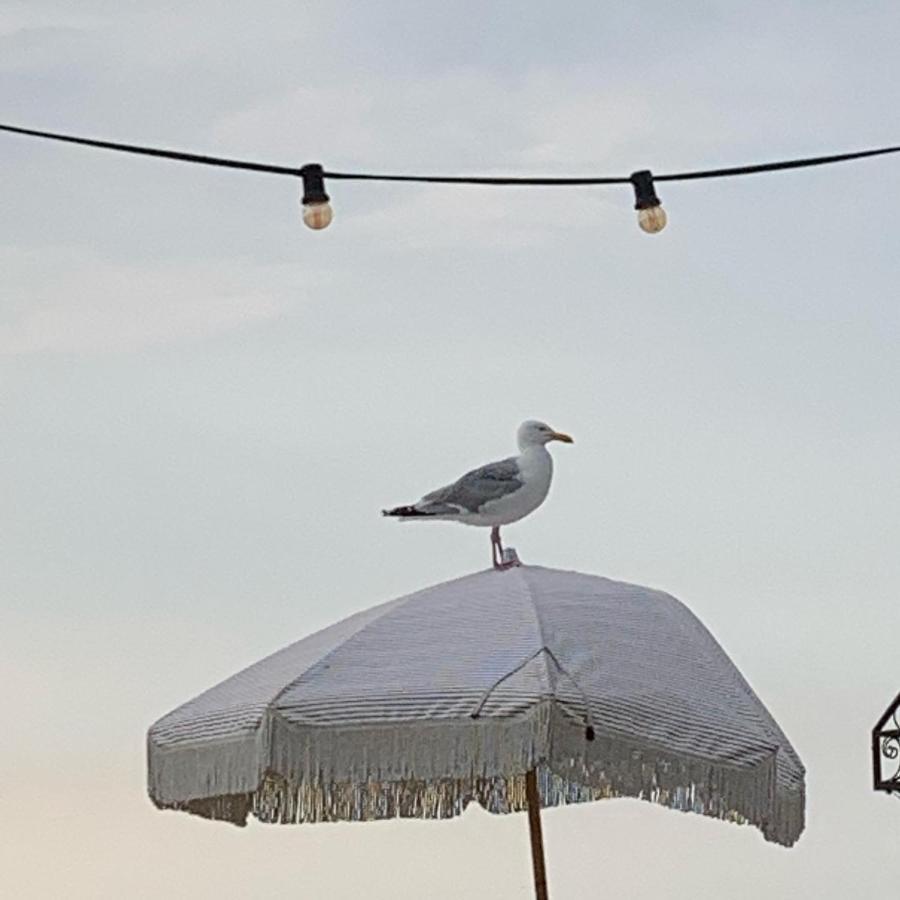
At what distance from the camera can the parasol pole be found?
3.81m

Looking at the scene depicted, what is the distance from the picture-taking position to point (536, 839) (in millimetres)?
3820

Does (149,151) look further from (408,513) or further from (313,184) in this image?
(408,513)

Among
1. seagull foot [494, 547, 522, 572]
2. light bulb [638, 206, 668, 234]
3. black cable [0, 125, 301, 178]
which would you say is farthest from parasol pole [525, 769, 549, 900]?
black cable [0, 125, 301, 178]

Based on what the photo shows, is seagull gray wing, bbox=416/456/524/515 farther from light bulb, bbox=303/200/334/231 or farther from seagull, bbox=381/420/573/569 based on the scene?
light bulb, bbox=303/200/334/231

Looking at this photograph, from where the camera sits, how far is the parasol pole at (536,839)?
381cm

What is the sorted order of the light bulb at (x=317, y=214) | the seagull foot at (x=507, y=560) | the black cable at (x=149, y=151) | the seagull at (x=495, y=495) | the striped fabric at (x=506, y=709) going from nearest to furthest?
the black cable at (x=149, y=151)
the striped fabric at (x=506, y=709)
the light bulb at (x=317, y=214)
the seagull foot at (x=507, y=560)
the seagull at (x=495, y=495)

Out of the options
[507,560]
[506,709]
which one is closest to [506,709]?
[506,709]

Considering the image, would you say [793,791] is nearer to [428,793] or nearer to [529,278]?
[428,793]

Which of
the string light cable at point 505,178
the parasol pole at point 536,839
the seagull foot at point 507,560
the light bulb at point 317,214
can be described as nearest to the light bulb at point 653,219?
the string light cable at point 505,178

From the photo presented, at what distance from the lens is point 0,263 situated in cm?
503

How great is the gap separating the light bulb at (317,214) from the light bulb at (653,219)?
548 mm

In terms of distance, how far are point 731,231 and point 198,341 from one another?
1.31m

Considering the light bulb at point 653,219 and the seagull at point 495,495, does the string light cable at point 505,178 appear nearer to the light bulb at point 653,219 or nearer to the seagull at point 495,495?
the light bulb at point 653,219

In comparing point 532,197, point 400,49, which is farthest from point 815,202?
point 400,49
